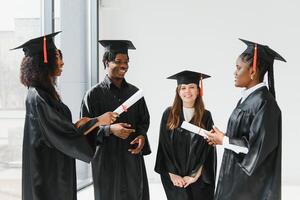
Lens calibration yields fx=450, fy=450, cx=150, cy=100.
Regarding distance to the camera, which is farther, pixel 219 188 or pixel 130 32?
pixel 130 32

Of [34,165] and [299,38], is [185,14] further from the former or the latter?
[34,165]

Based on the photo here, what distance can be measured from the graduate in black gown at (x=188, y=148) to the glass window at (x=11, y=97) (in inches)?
67.8

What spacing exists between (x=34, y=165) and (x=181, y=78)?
5.30 ft

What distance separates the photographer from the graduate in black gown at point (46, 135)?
3123mm

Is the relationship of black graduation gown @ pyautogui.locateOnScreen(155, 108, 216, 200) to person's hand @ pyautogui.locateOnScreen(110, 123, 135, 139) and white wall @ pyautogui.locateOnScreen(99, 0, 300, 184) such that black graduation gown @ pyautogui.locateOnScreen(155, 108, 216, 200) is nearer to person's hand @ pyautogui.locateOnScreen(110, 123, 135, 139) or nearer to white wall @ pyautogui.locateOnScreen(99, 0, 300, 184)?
person's hand @ pyautogui.locateOnScreen(110, 123, 135, 139)

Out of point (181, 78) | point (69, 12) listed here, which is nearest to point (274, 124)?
point (181, 78)

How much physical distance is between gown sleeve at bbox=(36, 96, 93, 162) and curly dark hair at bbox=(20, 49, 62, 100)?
143mm

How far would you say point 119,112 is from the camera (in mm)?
3641

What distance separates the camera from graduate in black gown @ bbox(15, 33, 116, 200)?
123 inches

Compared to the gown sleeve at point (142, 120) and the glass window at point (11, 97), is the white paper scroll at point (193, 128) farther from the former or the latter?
the glass window at point (11, 97)

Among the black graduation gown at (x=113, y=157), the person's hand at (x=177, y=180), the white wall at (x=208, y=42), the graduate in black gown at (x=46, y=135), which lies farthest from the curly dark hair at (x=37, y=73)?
the white wall at (x=208, y=42)

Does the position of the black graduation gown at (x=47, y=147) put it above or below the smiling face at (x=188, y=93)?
below

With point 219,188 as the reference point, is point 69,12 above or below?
above

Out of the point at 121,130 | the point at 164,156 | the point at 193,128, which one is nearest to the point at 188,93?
the point at 193,128
